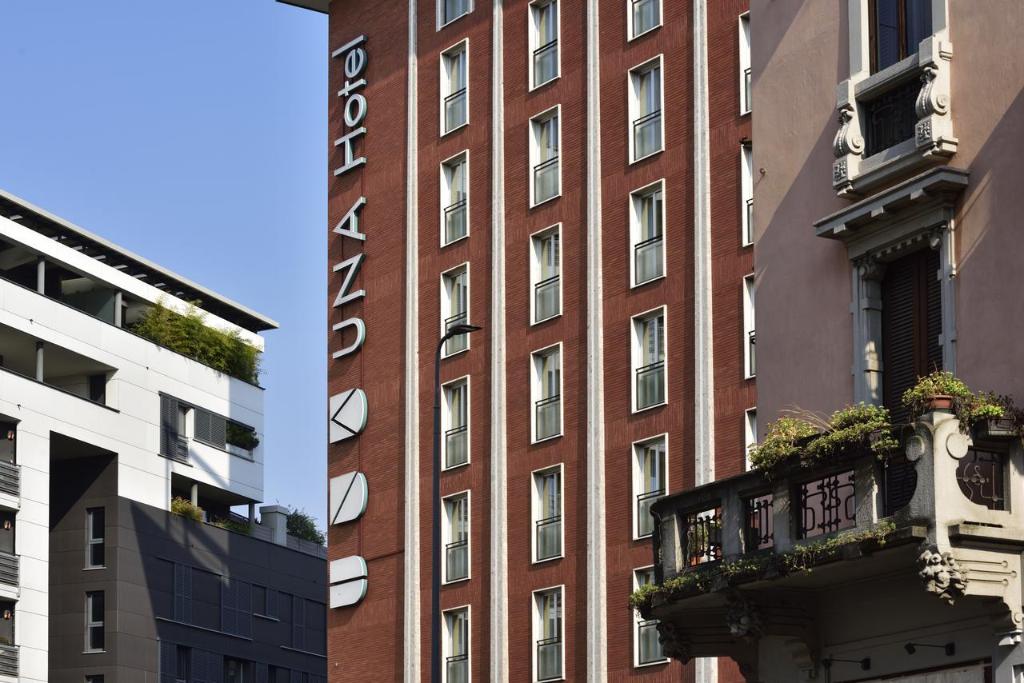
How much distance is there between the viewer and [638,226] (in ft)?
179

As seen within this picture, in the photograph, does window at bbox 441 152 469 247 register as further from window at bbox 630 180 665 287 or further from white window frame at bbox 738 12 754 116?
white window frame at bbox 738 12 754 116

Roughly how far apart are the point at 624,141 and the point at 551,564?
1095 cm

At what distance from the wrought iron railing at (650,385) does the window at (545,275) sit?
157 inches

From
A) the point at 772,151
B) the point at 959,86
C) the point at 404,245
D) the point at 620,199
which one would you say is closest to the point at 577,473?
the point at 620,199

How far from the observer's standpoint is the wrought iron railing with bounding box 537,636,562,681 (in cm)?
5431

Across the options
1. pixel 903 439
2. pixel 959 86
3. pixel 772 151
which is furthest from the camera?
pixel 772 151

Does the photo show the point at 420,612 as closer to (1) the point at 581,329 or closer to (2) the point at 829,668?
(1) the point at 581,329

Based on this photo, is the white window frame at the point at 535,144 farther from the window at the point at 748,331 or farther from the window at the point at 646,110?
the window at the point at 748,331

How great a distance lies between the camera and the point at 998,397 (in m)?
21.3

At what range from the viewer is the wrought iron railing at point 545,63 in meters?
58.4

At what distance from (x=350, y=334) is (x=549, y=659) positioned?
13.9m

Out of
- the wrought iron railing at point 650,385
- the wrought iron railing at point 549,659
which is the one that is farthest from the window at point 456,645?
the wrought iron railing at point 650,385

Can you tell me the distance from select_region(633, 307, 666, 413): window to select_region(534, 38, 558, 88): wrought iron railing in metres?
8.32

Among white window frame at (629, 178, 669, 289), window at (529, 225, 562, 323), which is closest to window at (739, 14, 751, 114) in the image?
white window frame at (629, 178, 669, 289)
